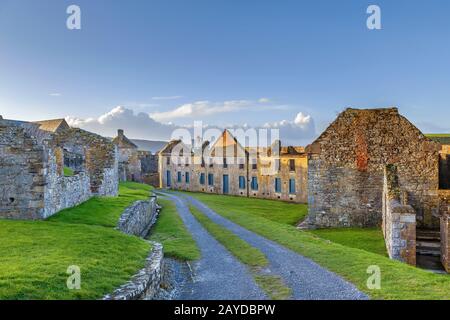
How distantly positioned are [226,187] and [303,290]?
1349 inches

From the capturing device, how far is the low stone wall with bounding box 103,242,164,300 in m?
7.06

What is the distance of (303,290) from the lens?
29.0 ft

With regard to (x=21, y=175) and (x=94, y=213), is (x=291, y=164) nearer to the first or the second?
(x=94, y=213)

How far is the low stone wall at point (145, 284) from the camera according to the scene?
7.06 metres

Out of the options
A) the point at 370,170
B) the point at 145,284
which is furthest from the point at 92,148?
the point at 145,284

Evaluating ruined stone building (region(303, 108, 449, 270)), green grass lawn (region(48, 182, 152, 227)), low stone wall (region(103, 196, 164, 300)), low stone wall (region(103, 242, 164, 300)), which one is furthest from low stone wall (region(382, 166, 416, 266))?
green grass lawn (region(48, 182, 152, 227))

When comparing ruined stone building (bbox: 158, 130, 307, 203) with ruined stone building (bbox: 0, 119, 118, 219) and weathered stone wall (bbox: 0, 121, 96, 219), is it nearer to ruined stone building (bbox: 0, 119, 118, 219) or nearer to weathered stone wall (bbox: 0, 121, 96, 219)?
ruined stone building (bbox: 0, 119, 118, 219)

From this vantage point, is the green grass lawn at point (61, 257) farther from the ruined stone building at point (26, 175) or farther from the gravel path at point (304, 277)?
the gravel path at point (304, 277)

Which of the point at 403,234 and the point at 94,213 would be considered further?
the point at 94,213

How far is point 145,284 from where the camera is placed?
7918 mm

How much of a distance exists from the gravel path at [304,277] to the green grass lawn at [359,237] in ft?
14.5

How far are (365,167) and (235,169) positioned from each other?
22586 mm
